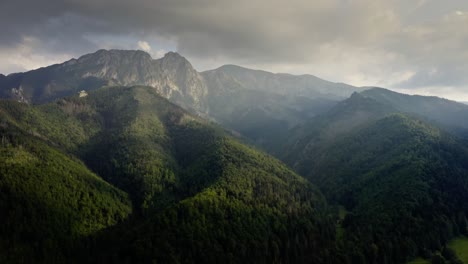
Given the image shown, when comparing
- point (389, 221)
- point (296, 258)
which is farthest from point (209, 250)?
point (389, 221)

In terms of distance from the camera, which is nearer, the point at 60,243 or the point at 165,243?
the point at 165,243

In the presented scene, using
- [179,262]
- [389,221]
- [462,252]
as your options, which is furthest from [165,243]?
[462,252]

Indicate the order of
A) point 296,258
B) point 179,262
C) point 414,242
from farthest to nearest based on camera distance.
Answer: point 296,258 < point 414,242 < point 179,262

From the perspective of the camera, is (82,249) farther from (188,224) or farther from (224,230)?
(224,230)

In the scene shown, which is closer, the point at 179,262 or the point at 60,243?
the point at 179,262

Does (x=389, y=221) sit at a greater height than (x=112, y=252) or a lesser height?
greater

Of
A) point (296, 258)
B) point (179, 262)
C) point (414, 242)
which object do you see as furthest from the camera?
point (296, 258)

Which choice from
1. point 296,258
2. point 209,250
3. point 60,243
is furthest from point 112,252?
point 296,258

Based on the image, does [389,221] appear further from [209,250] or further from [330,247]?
[209,250]

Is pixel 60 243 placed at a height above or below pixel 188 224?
below
